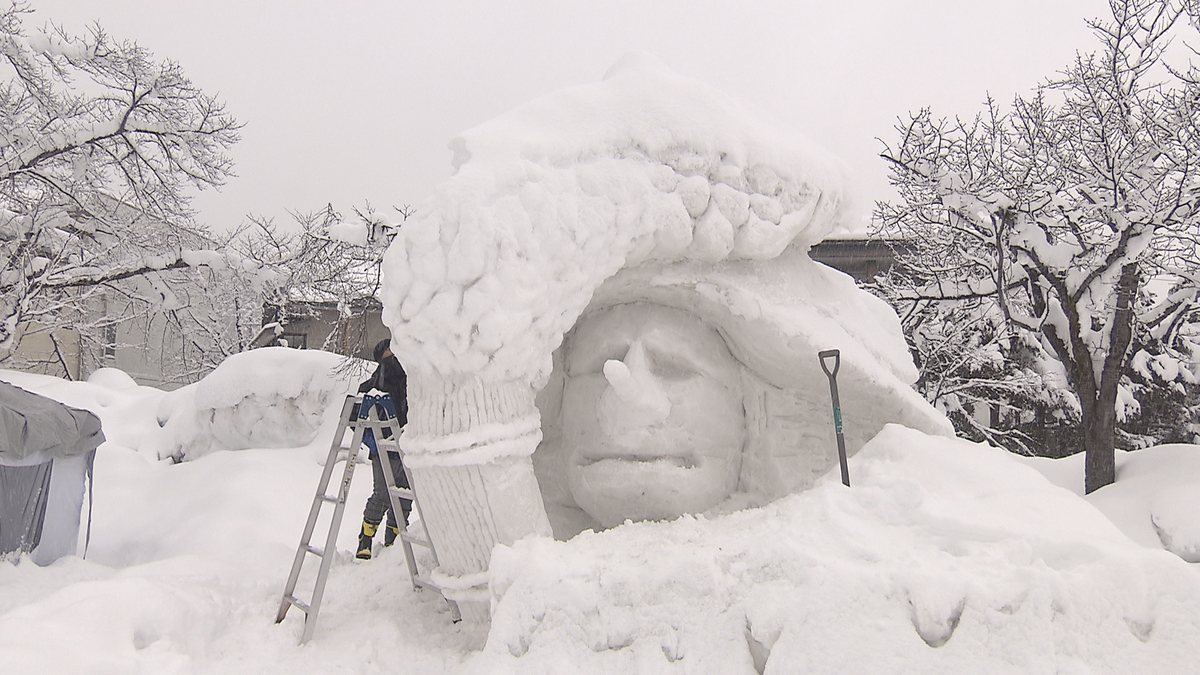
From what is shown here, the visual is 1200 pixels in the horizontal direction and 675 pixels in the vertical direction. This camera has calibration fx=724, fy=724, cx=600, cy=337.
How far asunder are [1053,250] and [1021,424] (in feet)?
20.0

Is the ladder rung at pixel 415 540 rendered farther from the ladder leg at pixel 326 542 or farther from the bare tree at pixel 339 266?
the bare tree at pixel 339 266

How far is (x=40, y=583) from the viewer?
4594mm

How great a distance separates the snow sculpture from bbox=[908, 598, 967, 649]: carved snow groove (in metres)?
1.16

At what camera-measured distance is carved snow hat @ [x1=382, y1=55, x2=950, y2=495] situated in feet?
7.67

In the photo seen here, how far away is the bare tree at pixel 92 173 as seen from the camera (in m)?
8.48

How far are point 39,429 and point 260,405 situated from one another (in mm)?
4383

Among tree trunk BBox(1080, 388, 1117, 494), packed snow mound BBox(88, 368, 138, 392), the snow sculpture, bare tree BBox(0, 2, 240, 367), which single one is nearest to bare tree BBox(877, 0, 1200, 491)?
tree trunk BBox(1080, 388, 1117, 494)

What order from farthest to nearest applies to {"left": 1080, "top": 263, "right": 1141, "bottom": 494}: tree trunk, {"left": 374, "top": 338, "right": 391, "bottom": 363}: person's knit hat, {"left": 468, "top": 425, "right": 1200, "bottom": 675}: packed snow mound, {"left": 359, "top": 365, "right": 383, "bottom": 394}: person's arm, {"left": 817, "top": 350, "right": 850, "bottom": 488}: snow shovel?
{"left": 1080, "top": 263, "right": 1141, "bottom": 494}: tree trunk → {"left": 374, "top": 338, "right": 391, "bottom": 363}: person's knit hat → {"left": 359, "top": 365, "right": 383, "bottom": 394}: person's arm → {"left": 817, "top": 350, "right": 850, "bottom": 488}: snow shovel → {"left": 468, "top": 425, "right": 1200, "bottom": 675}: packed snow mound

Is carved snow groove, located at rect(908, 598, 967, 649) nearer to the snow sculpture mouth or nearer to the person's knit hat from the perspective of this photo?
the snow sculpture mouth

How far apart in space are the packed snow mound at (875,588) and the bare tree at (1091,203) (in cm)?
540

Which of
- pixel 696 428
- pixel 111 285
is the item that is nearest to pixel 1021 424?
pixel 696 428

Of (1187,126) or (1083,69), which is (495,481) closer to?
(1187,126)

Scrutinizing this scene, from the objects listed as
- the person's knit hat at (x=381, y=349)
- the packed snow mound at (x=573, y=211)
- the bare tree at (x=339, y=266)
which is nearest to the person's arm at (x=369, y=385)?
the person's knit hat at (x=381, y=349)

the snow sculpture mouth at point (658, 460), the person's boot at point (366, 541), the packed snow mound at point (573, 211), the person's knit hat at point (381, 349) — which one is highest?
the packed snow mound at point (573, 211)
